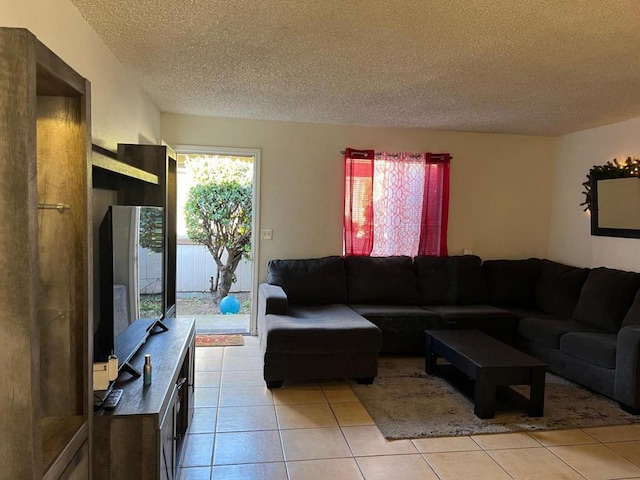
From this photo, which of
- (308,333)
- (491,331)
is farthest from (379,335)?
(491,331)

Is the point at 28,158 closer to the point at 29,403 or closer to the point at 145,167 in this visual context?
the point at 29,403

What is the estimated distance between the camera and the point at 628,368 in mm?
3057

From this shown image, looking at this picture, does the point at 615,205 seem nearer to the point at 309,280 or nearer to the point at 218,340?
the point at 309,280

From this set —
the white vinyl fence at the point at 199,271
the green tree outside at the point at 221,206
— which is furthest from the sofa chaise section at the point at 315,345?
the white vinyl fence at the point at 199,271

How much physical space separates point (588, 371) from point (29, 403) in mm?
3737

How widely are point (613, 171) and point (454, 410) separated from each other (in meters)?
2.92

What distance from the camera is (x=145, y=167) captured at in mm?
2934

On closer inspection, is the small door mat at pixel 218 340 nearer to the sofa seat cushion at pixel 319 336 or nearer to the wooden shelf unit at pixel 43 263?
the sofa seat cushion at pixel 319 336

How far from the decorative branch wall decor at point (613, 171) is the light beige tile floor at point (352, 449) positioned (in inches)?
92.5

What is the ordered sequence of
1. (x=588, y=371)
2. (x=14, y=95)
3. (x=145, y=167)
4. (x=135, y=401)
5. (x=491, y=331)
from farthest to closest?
(x=491, y=331), (x=588, y=371), (x=145, y=167), (x=135, y=401), (x=14, y=95)

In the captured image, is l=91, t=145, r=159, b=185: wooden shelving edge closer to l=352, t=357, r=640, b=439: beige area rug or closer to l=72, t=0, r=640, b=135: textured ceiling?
l=72, t=0, r=640, b=135: textured ceiling

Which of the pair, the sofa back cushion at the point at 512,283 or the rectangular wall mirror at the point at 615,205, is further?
the sofa back cushion at the point at 512,283

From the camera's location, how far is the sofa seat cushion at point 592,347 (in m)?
3.26

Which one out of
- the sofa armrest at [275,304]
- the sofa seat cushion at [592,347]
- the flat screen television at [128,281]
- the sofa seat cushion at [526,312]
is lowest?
the sofa seat cushion at [592,347]
